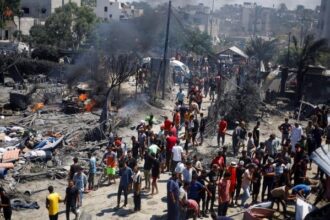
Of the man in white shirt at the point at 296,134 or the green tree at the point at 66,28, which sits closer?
the man in white shirt at the point at 296,134

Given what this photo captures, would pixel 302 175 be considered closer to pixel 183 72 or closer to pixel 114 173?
pixel 114 173

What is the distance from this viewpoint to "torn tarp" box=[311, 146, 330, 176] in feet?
33.2

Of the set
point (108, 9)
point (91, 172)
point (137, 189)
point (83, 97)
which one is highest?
point (108, 9)

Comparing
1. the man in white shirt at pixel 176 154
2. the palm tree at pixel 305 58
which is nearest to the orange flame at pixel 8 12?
the palm tree at pixel 305 58

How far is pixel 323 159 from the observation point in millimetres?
10453

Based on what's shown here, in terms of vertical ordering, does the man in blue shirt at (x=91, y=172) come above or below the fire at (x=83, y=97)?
below

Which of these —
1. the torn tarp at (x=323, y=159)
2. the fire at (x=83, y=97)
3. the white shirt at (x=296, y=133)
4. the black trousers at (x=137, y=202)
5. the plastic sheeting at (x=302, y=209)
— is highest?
the torn tarp at (x=323, y=159)

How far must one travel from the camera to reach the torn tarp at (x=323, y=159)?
10123mm

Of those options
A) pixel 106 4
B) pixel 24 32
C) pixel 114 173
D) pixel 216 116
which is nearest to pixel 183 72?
pixel 216 116

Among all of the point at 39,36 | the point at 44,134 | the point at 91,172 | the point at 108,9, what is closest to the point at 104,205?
the point at 91,172

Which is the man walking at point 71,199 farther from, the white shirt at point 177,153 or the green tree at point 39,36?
the green tree at point 39,36

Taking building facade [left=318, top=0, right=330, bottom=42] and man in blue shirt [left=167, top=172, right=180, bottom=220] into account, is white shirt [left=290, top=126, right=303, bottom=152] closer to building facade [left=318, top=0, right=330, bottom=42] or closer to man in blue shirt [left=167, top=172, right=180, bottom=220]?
man in blue shirt [left=167, top=172, right=180, bottom=220]

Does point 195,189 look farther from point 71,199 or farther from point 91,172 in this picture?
point 91,172

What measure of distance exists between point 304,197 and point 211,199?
82.1 inches
